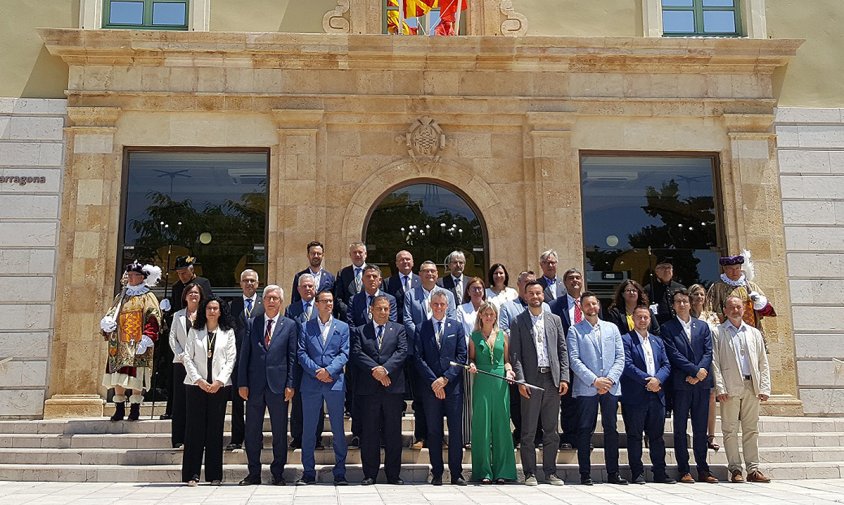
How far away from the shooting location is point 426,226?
12.2m

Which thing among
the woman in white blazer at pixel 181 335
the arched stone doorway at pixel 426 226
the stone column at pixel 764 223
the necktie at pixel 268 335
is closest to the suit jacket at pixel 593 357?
the necktie at pixel 268 335

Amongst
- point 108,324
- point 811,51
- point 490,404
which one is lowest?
point 490,404

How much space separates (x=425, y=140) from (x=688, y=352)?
5114 millimetres

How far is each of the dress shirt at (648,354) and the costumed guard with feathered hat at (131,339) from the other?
18.3ft

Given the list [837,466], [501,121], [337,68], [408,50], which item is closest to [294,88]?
[337,68]

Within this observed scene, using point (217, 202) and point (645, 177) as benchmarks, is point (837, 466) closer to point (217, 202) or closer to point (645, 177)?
point (645, 177)

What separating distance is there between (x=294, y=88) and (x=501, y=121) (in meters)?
3.10

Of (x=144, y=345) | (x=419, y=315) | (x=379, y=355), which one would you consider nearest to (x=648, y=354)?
(x=419, y=315)

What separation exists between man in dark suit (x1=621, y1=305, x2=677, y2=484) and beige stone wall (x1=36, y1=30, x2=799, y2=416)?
3.30 m

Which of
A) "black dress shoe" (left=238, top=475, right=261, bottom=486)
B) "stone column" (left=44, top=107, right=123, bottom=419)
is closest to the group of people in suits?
"black dress shoe" (left=238, top=475, right=261, bottom=486)

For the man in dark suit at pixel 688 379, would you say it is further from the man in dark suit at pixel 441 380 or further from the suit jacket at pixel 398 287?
the suit jacket at pixel 398 287

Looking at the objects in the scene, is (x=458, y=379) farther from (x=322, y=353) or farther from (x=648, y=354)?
(x=648, y=354)

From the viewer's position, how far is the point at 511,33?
12500mm

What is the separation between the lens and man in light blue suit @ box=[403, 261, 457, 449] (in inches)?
341
